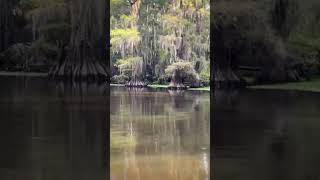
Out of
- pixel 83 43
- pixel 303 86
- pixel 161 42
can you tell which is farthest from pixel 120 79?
pixel 303 86

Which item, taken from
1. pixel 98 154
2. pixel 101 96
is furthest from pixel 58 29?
pixel 98 154

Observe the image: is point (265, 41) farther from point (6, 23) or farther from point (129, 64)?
point (6, 23)

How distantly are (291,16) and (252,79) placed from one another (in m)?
2.49

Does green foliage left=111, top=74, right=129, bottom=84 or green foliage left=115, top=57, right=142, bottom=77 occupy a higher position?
green foliage left=115, top=57, right=142, bottom=77

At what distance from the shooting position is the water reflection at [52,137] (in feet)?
18.2

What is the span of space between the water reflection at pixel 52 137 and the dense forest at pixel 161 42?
9389mm

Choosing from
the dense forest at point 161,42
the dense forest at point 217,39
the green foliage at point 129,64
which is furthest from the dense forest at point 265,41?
the green foliage at point 129,64

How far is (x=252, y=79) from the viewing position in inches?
722

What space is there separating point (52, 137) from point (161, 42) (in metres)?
17.5

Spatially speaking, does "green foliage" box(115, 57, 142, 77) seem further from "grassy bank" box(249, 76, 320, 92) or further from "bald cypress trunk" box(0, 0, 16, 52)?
"grassy bank" box(249, 76, 320, 92)

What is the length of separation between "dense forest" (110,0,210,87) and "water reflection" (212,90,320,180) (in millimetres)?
10781

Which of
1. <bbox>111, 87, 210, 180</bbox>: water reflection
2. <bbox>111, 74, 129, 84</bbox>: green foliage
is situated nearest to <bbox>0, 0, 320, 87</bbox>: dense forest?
<bbox>111, 74, 129, 84</bbox>: green foliage

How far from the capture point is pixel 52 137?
7.77 metres

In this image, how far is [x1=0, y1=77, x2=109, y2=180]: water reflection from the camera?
554 cm
